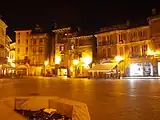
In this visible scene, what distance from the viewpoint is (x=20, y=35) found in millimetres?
91438

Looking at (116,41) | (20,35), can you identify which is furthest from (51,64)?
(116,41)

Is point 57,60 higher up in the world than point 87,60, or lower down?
higher up

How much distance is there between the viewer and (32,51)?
294ft

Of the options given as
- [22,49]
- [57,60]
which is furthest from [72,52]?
[22,49]

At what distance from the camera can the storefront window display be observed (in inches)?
2112

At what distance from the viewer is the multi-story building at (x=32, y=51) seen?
3460 inches

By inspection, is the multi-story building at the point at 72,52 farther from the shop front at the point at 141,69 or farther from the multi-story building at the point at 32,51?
the shop front at the point at 141,69

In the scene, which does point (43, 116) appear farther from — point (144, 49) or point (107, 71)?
point (144, 49)

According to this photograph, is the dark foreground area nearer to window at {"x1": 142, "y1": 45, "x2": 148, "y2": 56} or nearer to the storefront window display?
the storefront window display

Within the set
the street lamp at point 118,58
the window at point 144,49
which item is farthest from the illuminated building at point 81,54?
the window at point 144,49

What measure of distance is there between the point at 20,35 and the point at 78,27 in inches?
946

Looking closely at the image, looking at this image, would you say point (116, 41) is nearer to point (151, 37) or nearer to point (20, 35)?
point (151, 37)

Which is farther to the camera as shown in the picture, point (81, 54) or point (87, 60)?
point (81, 54)

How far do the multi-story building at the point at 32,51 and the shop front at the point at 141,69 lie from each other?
120 feet
